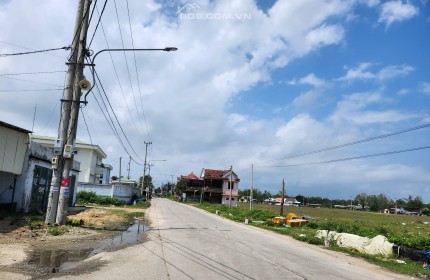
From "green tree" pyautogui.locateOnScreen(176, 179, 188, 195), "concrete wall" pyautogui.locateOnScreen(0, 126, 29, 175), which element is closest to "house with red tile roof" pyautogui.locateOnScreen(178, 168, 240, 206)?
"green tree" pyautogui.locateOnScreen(176, 179, 188, 195)

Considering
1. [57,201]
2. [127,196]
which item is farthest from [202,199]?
[57,201]

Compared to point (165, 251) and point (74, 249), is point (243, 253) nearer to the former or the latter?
point (165, 251)

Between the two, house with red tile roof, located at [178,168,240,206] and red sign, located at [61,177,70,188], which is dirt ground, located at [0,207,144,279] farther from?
house with red tile roof, located at [178,168,240,206]

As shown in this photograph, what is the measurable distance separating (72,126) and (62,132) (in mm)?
475

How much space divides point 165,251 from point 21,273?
4.88 m

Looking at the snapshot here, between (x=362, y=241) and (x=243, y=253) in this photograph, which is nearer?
(x=243, y=253)

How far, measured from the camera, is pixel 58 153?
15648 mm

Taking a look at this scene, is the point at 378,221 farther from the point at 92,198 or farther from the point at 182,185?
the point at 182,185

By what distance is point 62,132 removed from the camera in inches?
623

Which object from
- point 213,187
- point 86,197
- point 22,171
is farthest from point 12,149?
point 213,187

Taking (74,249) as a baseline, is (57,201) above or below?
above

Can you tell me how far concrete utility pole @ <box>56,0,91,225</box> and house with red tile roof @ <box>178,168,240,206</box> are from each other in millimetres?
72752

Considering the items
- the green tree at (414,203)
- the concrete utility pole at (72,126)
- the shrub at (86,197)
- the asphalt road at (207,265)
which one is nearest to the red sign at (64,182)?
the concrete utility pole at (72,126)

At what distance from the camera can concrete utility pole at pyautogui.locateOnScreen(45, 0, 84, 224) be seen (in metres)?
15.3
